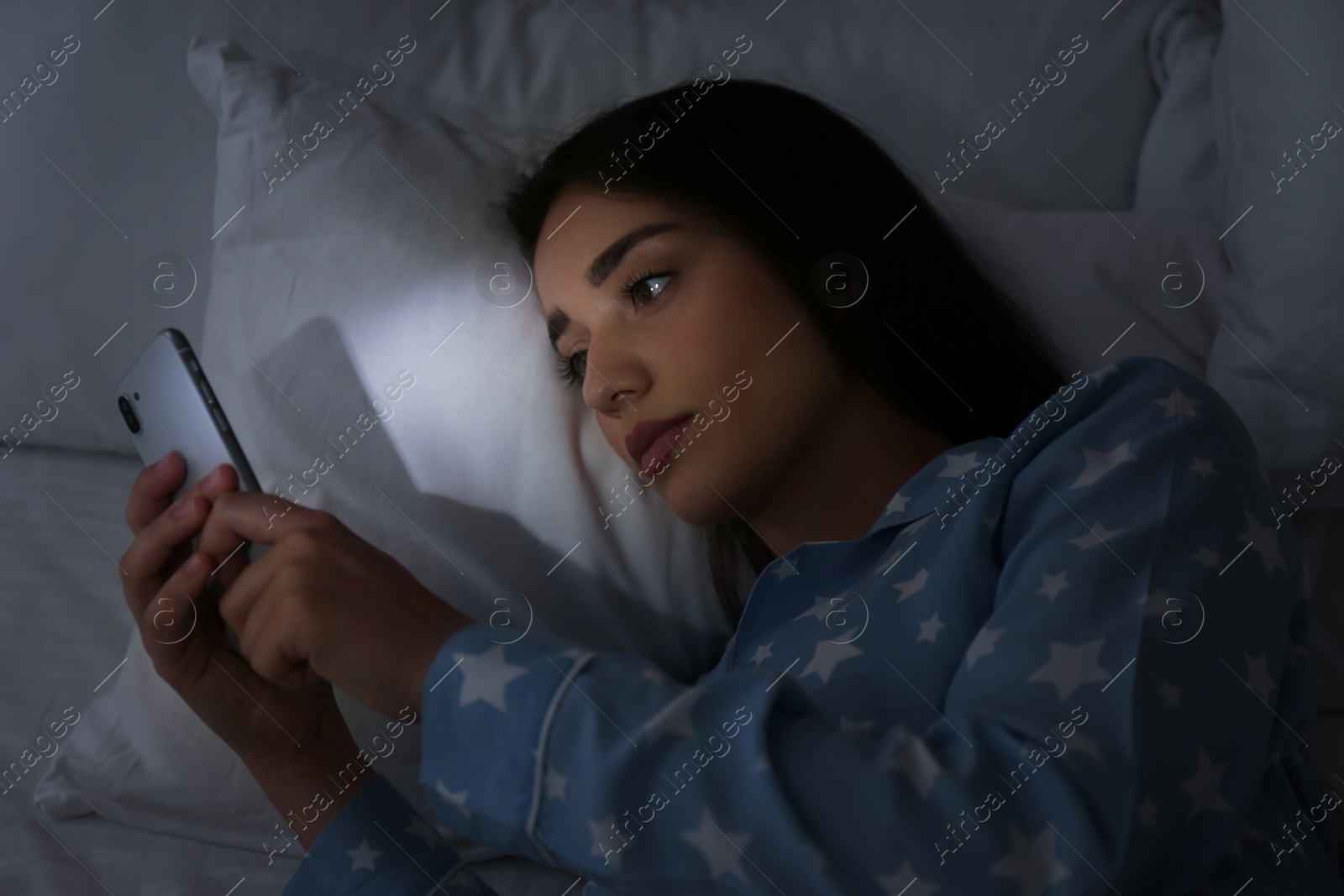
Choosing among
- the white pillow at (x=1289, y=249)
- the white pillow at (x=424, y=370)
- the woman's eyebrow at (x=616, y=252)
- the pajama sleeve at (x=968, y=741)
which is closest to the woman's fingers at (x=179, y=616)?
the white pillow at (x=424, y=370)

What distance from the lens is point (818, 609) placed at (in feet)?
2.49

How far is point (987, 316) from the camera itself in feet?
3.03

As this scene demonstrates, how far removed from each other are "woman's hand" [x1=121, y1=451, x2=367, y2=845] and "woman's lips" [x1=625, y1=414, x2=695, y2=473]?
0.32 meters

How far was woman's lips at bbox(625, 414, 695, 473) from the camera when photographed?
0.77m

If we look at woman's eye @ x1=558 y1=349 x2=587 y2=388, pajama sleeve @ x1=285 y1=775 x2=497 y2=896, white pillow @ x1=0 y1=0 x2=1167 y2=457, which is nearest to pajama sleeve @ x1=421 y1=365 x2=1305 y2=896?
pajama sleeve @ x1=285 y1=775 x2=497 y2=896

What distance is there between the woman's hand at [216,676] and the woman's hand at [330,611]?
68mm

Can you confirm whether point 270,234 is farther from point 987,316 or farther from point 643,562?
point 987,316

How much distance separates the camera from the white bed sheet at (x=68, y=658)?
753 millimetres

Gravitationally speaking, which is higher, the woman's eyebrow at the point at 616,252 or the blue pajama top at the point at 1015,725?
the woman's eyebrow at the point at 616,252

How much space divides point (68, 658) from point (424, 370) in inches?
17.7

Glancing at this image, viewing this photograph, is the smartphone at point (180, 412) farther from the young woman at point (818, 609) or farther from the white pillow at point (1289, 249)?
the white pillow at point (1289, 249)

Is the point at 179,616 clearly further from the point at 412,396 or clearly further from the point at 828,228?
the point at 828,228

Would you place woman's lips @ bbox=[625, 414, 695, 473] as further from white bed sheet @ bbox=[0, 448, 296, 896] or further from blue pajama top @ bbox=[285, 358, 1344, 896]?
white bed sheet @ bbox=[0, 448, 296, 896]

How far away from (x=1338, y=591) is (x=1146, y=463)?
591 millimetres
